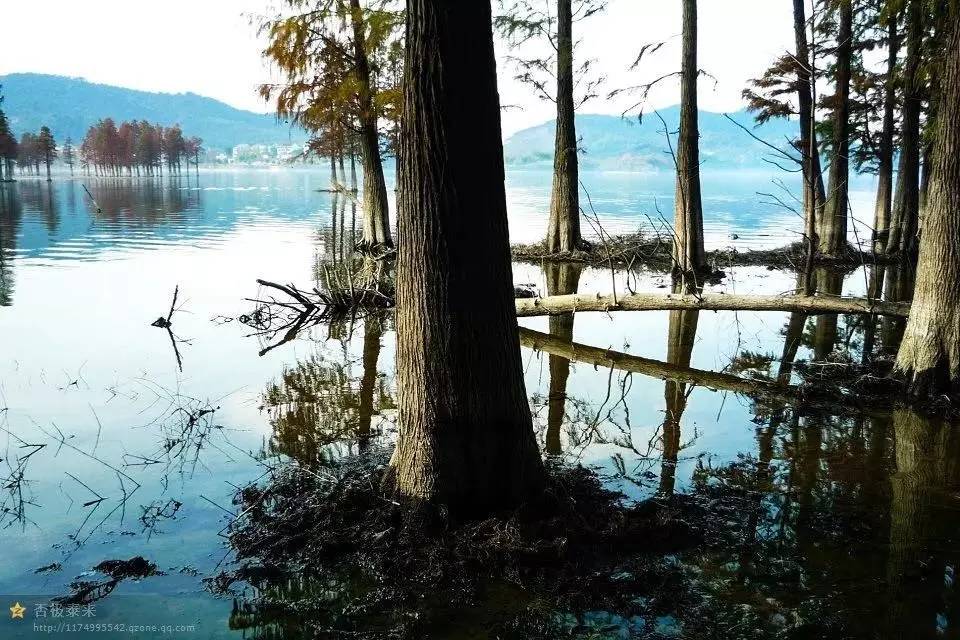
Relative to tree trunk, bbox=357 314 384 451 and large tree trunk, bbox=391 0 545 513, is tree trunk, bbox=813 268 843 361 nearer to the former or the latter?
tree trunk, bbox=357 314 384 451

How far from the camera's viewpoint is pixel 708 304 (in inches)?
424

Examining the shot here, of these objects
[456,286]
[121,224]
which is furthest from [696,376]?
[121,224]

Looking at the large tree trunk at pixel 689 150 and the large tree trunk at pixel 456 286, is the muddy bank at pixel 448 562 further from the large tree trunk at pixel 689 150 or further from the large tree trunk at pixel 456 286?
the large tree trunk at pixel 689 150

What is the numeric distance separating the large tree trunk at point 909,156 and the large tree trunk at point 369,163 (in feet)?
45.2

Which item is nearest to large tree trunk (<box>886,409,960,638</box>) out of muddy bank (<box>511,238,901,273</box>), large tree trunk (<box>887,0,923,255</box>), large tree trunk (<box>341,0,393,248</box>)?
muddy bank (<box>511,238,901,273</box>)

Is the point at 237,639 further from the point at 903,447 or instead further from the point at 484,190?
the point at 903,447

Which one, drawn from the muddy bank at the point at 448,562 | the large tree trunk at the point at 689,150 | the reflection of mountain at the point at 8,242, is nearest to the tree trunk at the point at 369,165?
the large tree trunk at the point at 689,150

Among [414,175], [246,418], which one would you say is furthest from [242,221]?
[414,175]

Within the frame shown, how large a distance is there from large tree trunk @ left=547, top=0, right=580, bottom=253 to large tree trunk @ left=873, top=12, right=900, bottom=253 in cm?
910

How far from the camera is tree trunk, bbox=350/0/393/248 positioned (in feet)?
64.5

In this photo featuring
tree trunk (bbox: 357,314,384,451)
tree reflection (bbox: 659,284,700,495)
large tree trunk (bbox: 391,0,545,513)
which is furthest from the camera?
tree trunk (bbox: 357,314,384,451)

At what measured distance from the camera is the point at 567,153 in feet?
66.5

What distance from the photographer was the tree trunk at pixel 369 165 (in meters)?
19.7

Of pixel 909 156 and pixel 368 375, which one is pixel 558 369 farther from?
pixel 909 156
